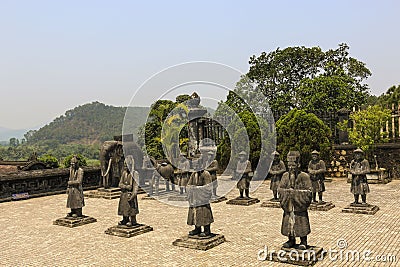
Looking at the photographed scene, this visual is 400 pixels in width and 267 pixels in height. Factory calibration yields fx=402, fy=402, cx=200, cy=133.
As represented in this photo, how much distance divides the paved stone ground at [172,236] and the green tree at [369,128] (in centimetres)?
561

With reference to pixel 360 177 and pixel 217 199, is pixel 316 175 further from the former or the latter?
pixel 217 199

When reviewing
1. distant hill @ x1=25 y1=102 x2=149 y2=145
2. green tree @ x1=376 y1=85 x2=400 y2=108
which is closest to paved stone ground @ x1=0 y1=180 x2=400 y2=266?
green tree @ x1=376 y1=85 x2=400 y2=108

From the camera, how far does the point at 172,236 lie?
32.5 feet

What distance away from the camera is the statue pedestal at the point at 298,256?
7609 millimetres

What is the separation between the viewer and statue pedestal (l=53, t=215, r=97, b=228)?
37.4 ft

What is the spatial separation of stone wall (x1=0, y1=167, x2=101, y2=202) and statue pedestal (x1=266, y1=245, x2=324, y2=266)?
12444 millimetres

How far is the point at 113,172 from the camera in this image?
17.3 meters

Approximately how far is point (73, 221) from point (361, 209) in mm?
8469

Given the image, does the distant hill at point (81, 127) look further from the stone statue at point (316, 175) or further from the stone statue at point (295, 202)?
the stone statue at point (295, 202)

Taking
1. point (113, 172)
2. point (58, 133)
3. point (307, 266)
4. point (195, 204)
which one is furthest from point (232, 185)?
point (58, 133)

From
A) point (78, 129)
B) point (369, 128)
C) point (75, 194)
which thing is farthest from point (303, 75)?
point (78, 129)

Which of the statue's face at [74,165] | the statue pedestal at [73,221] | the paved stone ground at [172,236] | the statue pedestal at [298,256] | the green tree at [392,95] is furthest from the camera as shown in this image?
the green tree at [392,95]

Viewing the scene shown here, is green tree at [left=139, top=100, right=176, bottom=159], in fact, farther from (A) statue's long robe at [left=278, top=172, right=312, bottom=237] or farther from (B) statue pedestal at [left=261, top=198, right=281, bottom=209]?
(A) statue's long robe at [left=278, top=172, right=312, bottom=237]

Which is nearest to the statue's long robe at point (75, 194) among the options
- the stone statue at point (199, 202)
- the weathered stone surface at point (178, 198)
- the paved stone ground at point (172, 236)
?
the paved stone ground at point (172, 236)
